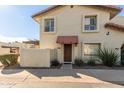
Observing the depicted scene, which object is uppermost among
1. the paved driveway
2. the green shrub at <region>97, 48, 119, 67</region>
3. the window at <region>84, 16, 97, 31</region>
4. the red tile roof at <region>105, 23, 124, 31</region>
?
the window at <region>84, 16, 97, 31</region>

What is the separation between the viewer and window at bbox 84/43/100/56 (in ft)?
55.8

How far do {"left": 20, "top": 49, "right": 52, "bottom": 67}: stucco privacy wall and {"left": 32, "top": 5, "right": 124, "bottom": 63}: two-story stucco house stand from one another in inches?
111

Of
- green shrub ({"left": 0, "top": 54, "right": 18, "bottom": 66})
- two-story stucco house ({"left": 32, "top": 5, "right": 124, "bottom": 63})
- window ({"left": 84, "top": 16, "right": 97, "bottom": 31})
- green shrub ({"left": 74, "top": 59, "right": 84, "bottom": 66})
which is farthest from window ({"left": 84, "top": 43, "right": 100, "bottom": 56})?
green shrub ({"left": 0, "top": 54, "right": 18, "bottom": 66})

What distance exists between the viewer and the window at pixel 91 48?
55.8 ft

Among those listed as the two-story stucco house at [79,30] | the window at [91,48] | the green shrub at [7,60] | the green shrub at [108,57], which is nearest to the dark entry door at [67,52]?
the two-story stucco house at [79,30]

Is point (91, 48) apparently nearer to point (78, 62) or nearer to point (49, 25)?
point (78, 62)

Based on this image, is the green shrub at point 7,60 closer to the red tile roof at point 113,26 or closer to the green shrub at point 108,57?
the green shrub at point 108,57

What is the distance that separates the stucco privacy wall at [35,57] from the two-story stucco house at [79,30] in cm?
282

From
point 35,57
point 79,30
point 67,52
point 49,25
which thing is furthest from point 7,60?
point 79,30

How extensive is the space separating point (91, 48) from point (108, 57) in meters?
2.44

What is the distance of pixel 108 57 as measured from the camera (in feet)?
50.0

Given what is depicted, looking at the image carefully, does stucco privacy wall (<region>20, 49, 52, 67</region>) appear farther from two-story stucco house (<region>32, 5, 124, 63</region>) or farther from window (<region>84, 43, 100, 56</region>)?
window (<region>84, 43, 100, 56</region>)
